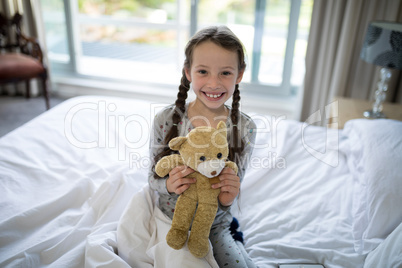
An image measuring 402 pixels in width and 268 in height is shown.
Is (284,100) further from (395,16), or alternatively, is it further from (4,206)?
(4,206)

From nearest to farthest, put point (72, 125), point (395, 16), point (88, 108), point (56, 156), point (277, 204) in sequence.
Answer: point (277, 204), point (56, 156), point (72, 125), point (88, 108), point (395, 16)

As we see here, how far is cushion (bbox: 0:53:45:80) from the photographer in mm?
2729

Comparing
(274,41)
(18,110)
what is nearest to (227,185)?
(274,41)

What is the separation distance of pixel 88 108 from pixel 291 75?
6.33 ft

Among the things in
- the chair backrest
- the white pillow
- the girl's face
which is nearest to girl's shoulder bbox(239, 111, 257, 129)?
the girl's face


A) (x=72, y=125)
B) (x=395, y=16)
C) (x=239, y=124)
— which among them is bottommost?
(x=72, y=125)

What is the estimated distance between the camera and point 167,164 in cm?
104

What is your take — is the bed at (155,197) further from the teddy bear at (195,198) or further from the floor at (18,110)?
the floor at (18,110)

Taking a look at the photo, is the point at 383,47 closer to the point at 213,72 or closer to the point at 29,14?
the point at 213,72

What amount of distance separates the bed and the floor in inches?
52.8

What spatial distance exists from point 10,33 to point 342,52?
3107 millimetres

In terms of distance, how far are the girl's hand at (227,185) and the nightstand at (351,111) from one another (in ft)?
4.02

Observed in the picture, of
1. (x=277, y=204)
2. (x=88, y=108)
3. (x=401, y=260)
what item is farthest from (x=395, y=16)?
(x=88, y=108)

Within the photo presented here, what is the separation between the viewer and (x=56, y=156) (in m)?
1.59
